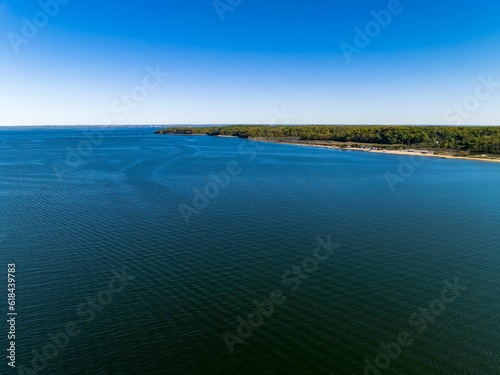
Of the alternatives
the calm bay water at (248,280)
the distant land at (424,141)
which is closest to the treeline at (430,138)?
the distant land at (424,141)

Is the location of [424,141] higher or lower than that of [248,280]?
higher

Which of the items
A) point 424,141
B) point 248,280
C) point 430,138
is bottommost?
point 248,280

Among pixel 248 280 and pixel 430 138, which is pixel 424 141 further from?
pixel 248 280

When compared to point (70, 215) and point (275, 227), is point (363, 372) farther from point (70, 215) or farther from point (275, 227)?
point (70, 215)

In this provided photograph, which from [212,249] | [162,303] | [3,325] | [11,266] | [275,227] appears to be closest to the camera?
[3,325]

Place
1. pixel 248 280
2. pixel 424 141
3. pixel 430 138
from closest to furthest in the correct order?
pixel 248 280
pixel 424 141
pixel 430 138

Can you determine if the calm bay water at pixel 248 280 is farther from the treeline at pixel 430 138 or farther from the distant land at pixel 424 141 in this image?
the treeline at pixel 430 138

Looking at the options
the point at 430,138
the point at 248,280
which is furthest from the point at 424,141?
the point at 248,280

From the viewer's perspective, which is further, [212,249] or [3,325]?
[212,249]

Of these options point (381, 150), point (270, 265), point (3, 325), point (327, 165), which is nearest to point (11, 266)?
point (3, 325)
